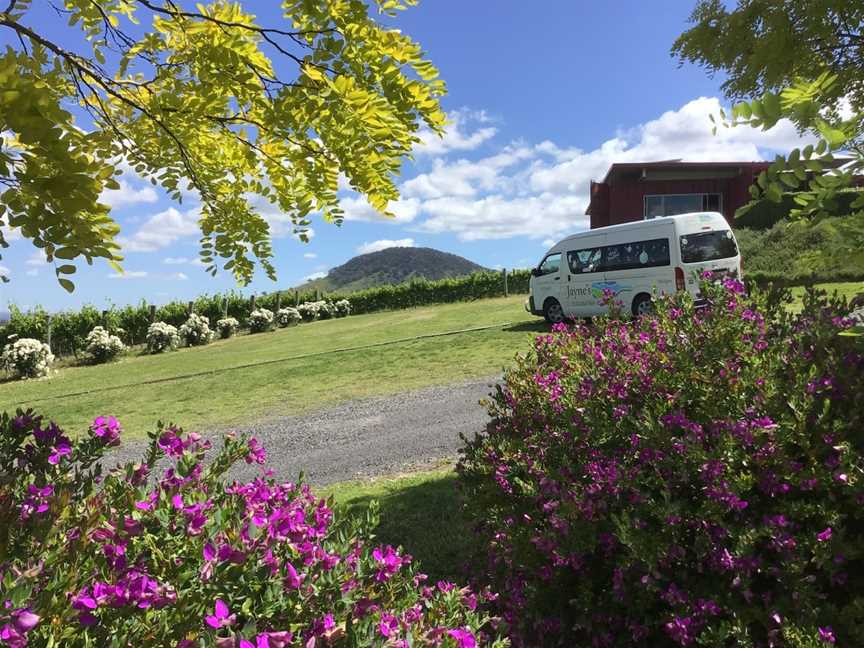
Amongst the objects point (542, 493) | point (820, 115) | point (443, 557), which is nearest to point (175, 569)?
point (542, 493)

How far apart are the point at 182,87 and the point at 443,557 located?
3452mm

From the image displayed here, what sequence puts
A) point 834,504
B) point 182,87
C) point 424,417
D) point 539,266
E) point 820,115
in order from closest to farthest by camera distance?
point 820,115, point 834,504, point 182,87, point 424,417, point 539,266

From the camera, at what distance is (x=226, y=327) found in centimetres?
2867

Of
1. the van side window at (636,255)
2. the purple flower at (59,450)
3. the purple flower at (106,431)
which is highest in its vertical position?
the van side window at (636,255)

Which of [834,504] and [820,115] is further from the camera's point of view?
[834,504]

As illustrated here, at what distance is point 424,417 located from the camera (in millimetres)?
7949

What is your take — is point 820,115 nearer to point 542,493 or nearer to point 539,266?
point 542,493

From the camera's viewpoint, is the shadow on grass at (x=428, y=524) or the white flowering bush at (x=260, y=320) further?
the white flowering bush at (x=260, y=320)

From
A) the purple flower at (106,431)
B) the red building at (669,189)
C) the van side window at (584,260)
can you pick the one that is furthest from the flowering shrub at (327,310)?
the purple flower at (106,431)

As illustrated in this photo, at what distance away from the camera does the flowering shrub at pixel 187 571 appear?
1.17 m

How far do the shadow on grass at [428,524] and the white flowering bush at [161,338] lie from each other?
22356mm

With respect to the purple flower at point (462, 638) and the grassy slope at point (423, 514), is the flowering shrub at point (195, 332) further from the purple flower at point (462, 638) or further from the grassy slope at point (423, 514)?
the purple flower at point (462, 638)

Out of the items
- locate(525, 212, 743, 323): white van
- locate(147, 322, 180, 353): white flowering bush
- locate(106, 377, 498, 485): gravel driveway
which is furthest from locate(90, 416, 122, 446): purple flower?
locate(147, 322, 180, 353): white flowering bush

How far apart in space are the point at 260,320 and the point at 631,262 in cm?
2272
